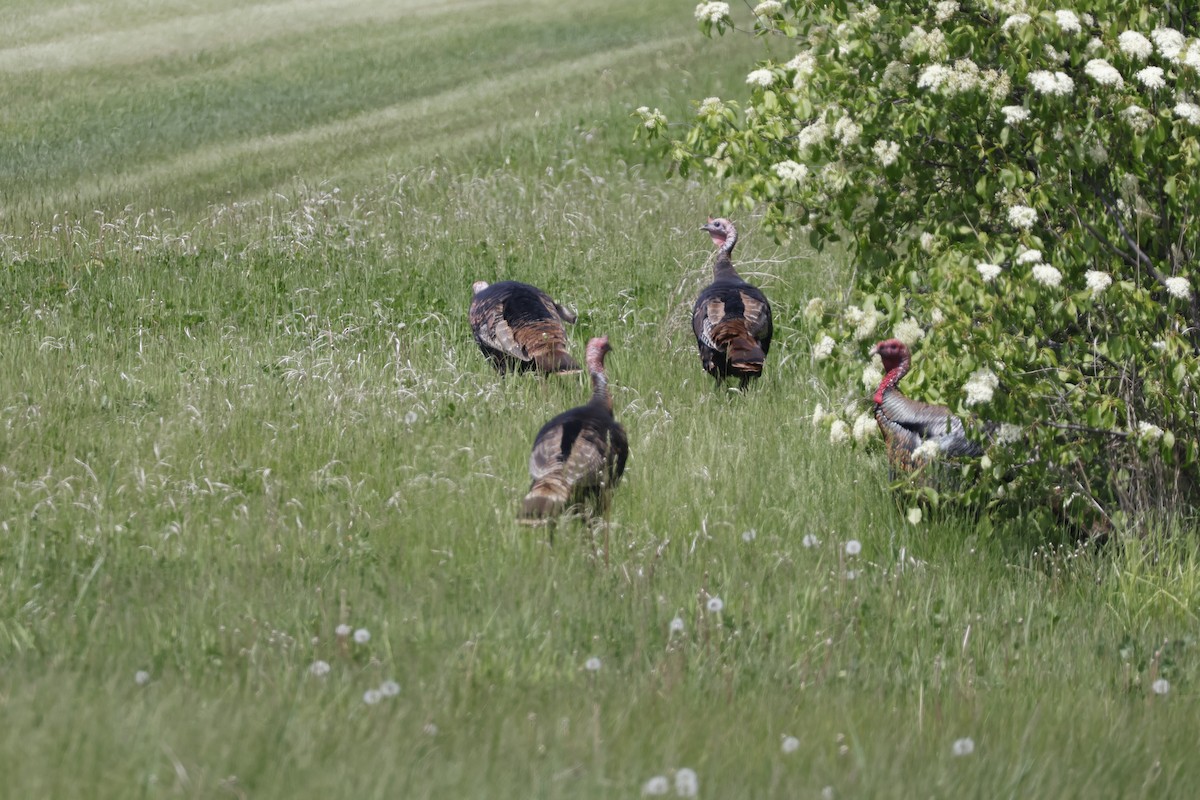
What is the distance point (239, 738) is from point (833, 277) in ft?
27.8

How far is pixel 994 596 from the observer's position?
19.8ft

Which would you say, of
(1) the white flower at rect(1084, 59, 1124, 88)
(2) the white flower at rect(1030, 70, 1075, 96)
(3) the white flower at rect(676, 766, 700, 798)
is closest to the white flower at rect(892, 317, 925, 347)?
(2) the white flower at rect(1030, 70, 1075, 96)

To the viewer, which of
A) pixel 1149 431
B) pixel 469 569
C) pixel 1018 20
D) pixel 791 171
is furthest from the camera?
pixel 791 171

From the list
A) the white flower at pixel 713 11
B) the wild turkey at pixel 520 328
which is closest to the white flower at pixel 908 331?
the white flower at pixel 713 11

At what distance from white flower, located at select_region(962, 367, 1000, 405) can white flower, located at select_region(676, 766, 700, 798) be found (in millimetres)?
2589

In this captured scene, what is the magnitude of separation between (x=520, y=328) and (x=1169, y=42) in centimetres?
457

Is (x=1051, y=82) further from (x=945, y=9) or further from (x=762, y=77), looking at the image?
(x=762, y=77)

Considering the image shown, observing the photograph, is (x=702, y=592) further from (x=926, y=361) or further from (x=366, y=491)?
(x=366, y=491)

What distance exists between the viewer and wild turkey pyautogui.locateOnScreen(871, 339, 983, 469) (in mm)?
6832

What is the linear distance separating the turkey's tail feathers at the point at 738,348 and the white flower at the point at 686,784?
17.6 ft

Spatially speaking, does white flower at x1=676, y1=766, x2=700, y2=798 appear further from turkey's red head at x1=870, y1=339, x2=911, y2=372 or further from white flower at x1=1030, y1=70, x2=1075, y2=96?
turkey's red head at x1=870, y1=339, x2=911, y2=372

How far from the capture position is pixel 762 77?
629cm

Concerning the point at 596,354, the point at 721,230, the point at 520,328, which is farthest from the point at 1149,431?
the point at 721,230

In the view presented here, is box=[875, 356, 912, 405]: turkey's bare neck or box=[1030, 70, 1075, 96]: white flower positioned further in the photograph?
box=[875, 356, 912, 405]: turkey's bare neck
